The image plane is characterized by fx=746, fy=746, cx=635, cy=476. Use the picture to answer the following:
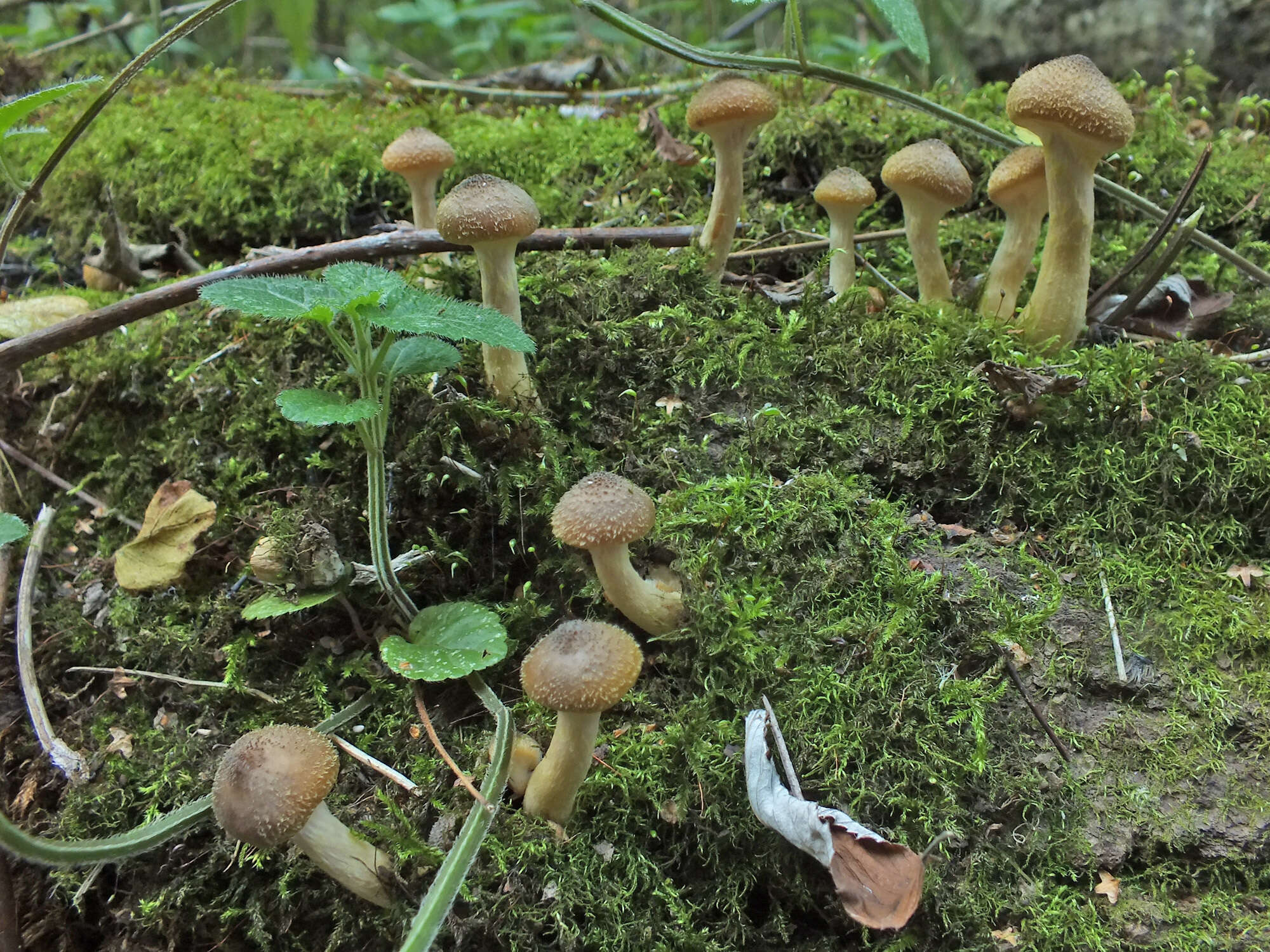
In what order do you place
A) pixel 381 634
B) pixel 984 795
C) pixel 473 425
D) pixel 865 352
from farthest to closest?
pixel 865 352 → pixel 473 425 → pixel 381 634 → pixel 984 795

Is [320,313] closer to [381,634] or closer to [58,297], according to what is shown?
[381,634]

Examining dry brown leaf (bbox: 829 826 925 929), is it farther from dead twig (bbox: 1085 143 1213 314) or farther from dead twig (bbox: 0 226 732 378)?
dead twig (bbox: 0 226 732 378)

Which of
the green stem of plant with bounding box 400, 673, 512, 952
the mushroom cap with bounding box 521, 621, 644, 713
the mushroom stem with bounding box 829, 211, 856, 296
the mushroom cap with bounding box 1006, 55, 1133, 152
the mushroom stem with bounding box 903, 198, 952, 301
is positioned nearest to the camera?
the green stem of plant with bounding box 400, 673, 512, 952

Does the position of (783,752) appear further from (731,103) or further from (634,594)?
(731,103)

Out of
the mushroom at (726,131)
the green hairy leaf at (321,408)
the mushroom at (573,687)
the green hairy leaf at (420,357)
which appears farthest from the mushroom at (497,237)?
the mushroom at (573,687)

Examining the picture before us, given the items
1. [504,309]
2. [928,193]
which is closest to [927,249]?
[928,193]

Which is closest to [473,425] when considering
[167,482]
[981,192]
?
[167,482]

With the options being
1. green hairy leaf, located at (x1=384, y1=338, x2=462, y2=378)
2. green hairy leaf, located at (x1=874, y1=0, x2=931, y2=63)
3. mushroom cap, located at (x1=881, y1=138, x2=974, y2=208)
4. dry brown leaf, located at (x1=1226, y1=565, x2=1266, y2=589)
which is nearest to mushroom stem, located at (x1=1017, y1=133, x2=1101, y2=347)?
mushroom cap, located at (x1=881, y1=138, x2=974, y2=208)
